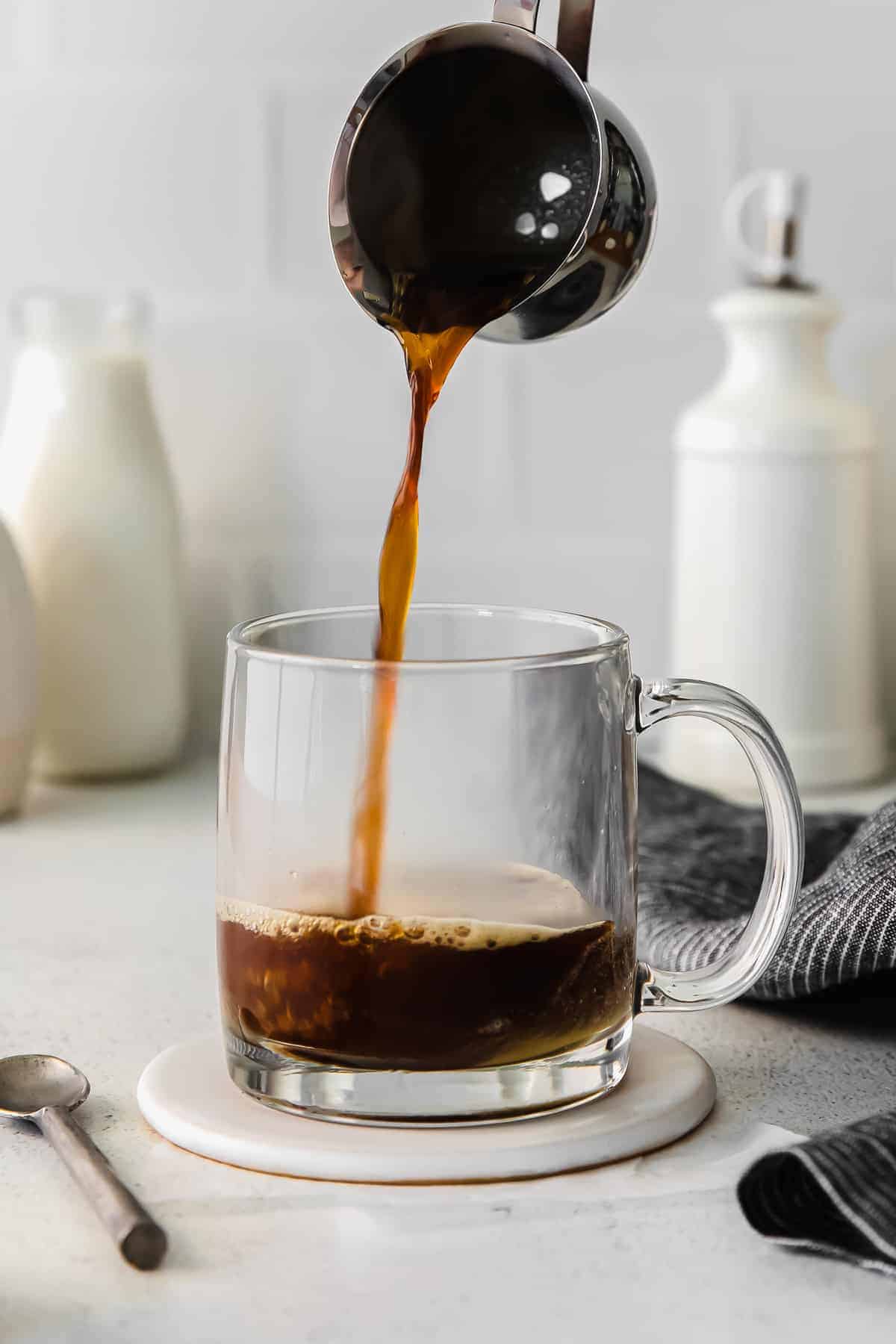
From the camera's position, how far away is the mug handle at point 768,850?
59 centimetres

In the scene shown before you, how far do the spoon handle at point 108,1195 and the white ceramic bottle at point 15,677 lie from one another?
56 centimetres

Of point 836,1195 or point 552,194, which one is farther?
point 552,194

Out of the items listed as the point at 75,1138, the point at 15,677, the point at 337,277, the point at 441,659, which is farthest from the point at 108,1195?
the point at 337,277

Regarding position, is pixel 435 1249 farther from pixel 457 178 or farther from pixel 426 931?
pixel 457 178

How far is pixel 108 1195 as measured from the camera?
0.51m

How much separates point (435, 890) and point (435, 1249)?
0.11m

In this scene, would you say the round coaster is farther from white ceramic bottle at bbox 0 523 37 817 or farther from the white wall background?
the white wall background

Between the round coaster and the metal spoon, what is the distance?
30 millimetres

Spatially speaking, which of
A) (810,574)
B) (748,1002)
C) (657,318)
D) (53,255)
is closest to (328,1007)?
(748,1002)

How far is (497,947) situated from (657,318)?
0.80m

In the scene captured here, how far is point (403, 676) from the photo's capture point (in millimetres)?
546

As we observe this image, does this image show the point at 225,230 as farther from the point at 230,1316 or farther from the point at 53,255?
the point at 230,1316

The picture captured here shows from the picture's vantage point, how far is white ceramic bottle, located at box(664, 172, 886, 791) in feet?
3.74

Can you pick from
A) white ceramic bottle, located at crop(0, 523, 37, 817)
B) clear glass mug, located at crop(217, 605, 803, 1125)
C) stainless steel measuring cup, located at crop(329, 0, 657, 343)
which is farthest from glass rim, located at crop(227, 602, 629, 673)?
white ceramic bottle, located at crop(0, 523, 37, 817)
